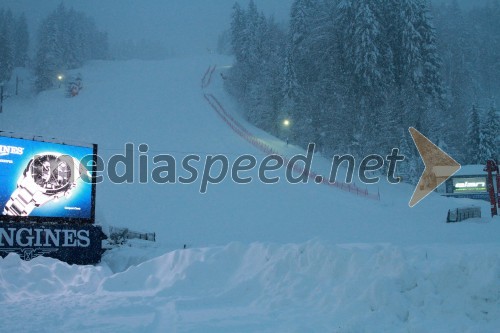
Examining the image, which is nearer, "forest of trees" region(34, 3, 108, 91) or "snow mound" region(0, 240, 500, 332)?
"snow mound" region(0, 240, 500, 332)

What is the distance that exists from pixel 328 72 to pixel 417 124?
37.0 feet

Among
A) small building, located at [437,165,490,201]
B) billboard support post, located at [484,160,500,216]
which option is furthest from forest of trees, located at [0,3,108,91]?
billboard support post, located at [484,160,500,216]

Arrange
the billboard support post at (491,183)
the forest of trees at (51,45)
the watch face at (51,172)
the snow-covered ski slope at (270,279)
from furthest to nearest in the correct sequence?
1. the forest of trees at (51,45)
2. the billboard support post at (491,183)
3. the watch face at (51,172)
4. the snow-covered ski slope at (270,279)

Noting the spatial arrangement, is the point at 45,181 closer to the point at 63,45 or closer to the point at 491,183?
the point at 491,183

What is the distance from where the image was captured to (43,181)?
13516 millimetres

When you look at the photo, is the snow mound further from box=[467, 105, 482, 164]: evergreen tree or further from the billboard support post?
box=[467, 105, 482, 164]: evergreen tree

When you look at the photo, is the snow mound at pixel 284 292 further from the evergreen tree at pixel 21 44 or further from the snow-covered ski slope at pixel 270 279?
the evergreen tree at pixel 21 44

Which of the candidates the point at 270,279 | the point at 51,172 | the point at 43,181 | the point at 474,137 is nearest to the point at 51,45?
the point at 474,137

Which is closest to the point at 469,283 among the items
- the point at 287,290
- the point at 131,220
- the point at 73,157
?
the point at 287,290

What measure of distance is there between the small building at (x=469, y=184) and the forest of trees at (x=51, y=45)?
62241 millimetres

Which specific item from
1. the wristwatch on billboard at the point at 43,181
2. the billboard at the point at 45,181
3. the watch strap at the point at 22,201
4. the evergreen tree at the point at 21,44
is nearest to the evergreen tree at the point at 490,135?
the billboard at the point at 45,181

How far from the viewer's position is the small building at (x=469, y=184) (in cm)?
4084

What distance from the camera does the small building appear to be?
134ft

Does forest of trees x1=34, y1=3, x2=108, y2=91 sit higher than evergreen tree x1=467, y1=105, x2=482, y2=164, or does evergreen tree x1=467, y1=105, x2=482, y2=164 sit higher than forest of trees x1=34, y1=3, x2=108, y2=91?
forest of trees x1=34, y1=3, x2=108, y2=91
